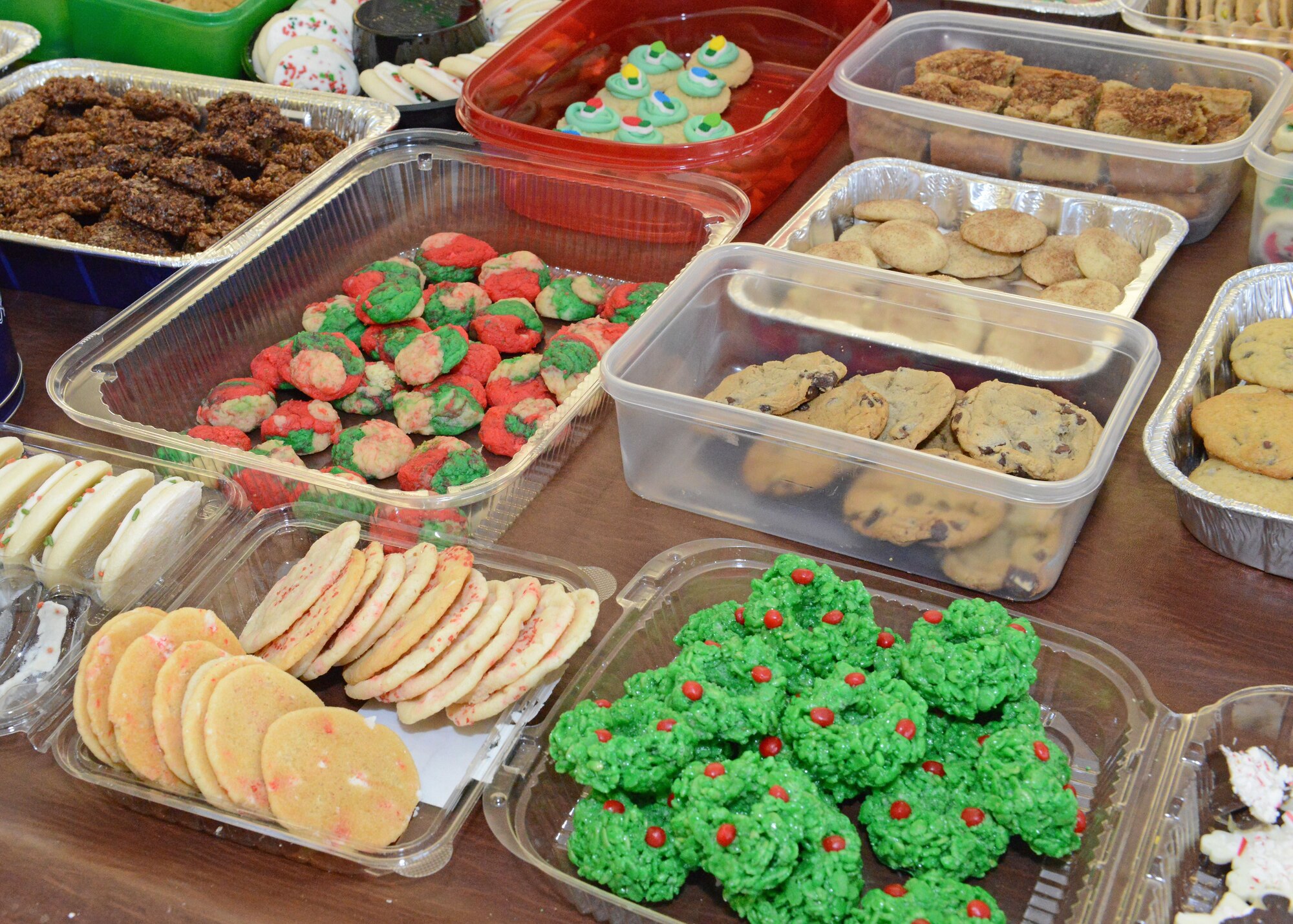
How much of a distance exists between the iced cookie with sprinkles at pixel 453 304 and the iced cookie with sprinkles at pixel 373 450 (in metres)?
0.35

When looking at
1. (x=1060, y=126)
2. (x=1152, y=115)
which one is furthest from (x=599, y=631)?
(x=1152, y=115)

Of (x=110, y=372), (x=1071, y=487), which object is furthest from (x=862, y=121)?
(x=110, y=372)

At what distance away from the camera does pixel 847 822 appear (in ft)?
3.50

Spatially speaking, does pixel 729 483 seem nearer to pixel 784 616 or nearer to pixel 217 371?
pixel 784 616

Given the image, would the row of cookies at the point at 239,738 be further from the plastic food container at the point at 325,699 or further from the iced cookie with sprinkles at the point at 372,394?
the iced cookie with sprinkles at the point at 372,394

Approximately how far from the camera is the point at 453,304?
2.05 metres

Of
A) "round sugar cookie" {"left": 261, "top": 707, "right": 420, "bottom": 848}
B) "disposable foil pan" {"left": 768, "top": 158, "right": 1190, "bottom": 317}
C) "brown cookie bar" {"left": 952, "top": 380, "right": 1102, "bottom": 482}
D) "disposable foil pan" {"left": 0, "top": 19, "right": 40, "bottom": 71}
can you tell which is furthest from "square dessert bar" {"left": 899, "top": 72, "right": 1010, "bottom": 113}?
"disposable foil pan" {"left": 0, "top": 19, "right": 40, "bottom": 71}

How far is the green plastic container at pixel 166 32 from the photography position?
2.55 metres

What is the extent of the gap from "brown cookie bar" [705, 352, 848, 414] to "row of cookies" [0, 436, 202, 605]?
0.76m

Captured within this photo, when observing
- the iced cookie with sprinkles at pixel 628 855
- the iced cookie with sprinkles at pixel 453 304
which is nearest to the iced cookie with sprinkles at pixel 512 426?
the iced cookie with sprinkles at pixel 453 304

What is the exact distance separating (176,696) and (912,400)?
3.37 ft

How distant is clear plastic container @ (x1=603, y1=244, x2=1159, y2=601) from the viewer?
134 centimetres

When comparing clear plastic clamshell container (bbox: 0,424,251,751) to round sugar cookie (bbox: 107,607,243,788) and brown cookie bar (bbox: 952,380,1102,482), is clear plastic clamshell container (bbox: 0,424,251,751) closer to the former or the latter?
round sugar cookie (bbox: 107,607,243,788)

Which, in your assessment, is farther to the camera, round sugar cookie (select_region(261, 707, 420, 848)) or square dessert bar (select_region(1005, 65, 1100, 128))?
square dessert bar (select_region(1005, 65, 1100, 128))
